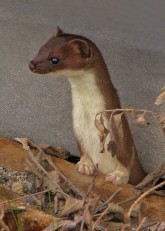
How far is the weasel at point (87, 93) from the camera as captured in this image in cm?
307

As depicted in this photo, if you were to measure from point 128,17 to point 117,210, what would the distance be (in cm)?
77

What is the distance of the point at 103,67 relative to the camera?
3.20 meters

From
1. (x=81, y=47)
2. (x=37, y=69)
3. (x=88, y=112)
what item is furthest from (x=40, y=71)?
(x=88, y=112)

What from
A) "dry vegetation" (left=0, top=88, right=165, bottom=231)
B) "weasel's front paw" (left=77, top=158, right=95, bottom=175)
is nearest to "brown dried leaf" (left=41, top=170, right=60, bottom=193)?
"dry vegetation" (left=0, top=88, right=165, bottom=231)

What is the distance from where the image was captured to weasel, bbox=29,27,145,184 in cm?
307

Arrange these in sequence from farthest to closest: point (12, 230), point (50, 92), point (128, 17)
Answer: point (50, 92)
point (128, 17)
point (12, 230)

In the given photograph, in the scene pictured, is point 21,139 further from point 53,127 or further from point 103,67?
point 103,67

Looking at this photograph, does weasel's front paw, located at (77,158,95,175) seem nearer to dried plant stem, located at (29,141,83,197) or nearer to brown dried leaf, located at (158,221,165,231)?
dried plant stem, located at (29,141,83,197)

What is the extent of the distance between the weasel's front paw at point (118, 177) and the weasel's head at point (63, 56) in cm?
48

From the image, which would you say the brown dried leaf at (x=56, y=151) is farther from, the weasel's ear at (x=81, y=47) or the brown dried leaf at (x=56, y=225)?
the brown dried leaf at (x=56, y=225)

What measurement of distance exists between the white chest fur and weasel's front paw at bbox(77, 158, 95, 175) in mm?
27

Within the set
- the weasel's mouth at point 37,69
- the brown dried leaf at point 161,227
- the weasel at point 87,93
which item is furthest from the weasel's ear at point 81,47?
the brown dried leaf at point 161,227

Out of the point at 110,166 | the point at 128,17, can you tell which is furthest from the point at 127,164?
the point at 128,17

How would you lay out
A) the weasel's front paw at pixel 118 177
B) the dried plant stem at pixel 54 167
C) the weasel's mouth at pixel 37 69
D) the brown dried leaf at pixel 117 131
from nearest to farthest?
the brown dried leaf at pixel 117 131 → the weasel's mouth at pixel 37 69 → the dried plant stem at pixel 54 167 → the weasel's front paw at pixel 118 177
